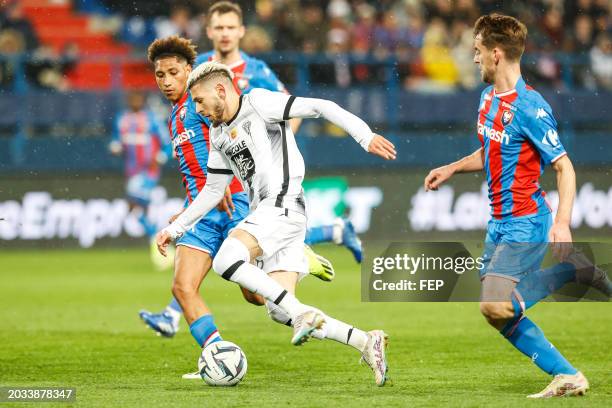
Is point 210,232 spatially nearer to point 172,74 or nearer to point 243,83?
point 172,74

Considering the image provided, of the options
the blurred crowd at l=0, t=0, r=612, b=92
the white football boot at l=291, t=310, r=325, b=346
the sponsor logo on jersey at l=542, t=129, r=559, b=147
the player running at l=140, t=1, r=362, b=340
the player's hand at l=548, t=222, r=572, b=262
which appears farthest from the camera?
the blurred crowd at l=0, t=0, r=612, b=92

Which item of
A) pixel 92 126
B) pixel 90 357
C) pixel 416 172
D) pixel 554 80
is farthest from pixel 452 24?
pixel 90 357

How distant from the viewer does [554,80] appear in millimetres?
17156

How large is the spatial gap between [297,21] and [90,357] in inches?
423

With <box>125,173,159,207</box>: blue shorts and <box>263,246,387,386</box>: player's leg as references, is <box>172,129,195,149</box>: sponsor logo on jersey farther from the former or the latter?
<box>125,173,159,207</box>: blue shorts

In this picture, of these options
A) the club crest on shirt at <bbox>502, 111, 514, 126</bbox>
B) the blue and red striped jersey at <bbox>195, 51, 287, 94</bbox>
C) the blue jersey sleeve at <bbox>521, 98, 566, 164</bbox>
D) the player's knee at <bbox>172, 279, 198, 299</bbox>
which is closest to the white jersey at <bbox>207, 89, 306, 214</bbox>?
the player's knee at <bbox>172, 279, 198, 299</bbox>

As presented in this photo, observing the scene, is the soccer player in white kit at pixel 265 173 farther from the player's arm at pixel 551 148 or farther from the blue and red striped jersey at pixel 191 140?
the player's arm at pixel 551 148

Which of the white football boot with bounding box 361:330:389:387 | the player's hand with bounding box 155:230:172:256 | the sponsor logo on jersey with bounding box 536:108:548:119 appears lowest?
the white football boot with bounding box 361:330:389:387

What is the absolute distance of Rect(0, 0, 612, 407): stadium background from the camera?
1088 centimetres

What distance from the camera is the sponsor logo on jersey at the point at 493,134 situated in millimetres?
6164

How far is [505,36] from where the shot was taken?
242 inches

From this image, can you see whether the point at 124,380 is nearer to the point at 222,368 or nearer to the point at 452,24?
the point at 222,368

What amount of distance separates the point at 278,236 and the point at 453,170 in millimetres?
1062

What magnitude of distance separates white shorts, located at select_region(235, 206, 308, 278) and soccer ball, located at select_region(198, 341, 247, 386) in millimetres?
521
